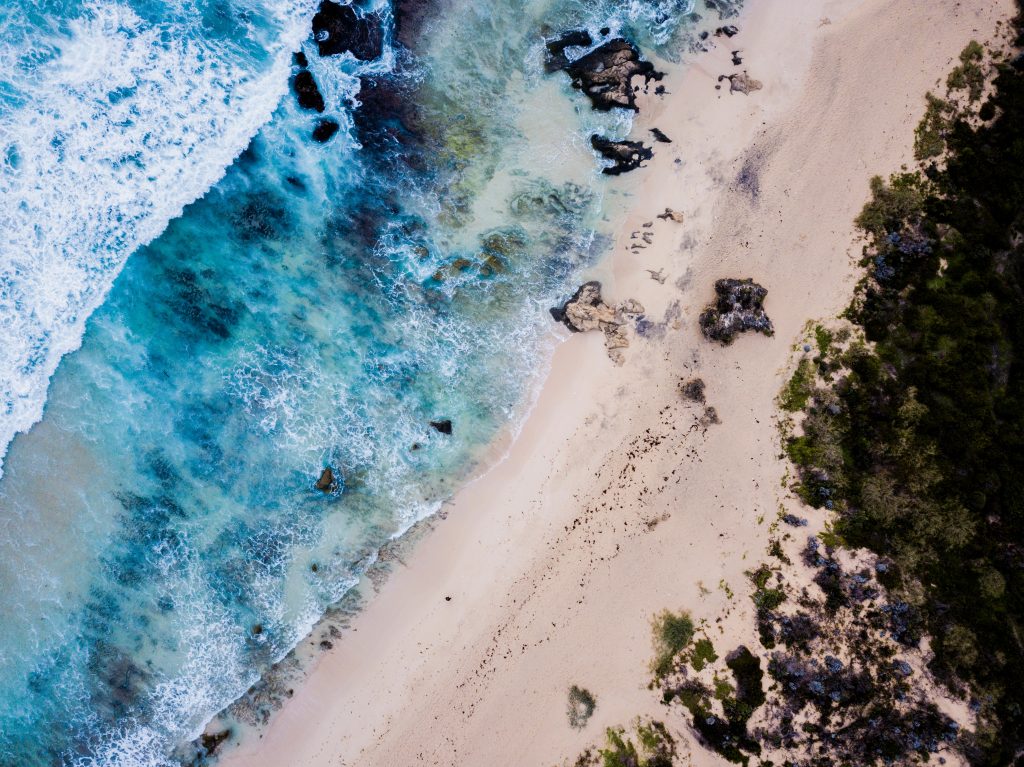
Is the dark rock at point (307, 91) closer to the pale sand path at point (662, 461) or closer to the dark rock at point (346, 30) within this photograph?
the dark rock at point (346, 30)

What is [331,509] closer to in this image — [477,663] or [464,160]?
[477,663]

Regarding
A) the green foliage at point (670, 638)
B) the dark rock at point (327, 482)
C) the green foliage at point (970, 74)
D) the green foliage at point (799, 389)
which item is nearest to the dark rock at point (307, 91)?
the dark rock at point (327, 482)

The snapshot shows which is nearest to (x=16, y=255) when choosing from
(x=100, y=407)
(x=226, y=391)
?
(x=100, y=407)

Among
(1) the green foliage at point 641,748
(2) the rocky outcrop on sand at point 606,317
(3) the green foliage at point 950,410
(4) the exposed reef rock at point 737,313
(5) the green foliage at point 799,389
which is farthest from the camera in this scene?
(2) the rocky outcrop on sand at point 606,317

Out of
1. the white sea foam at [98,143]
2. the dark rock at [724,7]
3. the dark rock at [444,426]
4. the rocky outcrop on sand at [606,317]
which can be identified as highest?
the dark rock at [724,7]

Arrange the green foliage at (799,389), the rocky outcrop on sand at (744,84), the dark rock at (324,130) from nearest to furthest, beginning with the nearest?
the green foliage at (799,389) → the rocky outcrop on sand at (744,84) → the dark rock at (324,130)

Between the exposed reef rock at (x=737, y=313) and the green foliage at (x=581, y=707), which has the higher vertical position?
Answer: the exposed reef rock at (x=737, y=313)

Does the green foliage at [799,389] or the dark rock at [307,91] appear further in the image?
the dark rock at [307,91]
